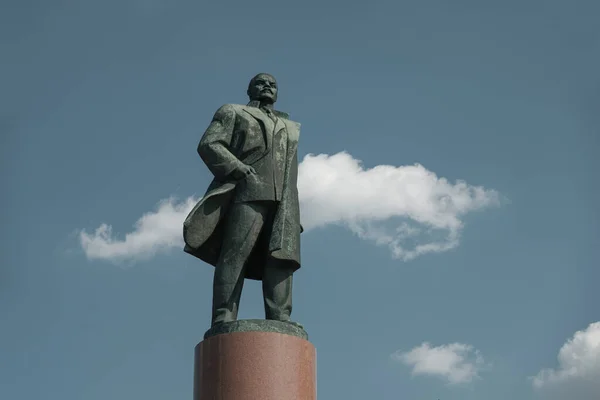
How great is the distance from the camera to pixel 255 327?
10188mm

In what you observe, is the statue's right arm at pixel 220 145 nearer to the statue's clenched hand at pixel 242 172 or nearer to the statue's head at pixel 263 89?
the statue's clenched hand at pixel 242 172

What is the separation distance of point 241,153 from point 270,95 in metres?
1.00

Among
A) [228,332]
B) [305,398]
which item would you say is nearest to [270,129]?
[228,332]

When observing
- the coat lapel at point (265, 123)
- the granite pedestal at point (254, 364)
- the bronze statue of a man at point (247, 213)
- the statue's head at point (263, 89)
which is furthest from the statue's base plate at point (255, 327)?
the statue's head at point (263, 89)

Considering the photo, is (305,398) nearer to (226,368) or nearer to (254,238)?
(226,368)

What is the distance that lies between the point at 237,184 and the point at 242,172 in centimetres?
18

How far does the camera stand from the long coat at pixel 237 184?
36.3ft

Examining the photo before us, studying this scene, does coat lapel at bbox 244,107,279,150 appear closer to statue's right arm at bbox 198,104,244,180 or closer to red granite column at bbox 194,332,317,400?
statue's right arm at bbox 198,104,244,180

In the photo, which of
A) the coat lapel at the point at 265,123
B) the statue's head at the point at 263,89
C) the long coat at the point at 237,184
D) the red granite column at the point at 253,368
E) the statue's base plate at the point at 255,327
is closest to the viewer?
the red granite column at the point at 253,368

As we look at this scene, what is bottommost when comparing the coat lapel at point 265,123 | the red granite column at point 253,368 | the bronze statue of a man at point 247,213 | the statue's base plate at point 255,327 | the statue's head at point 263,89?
the red granite column at point 253,368

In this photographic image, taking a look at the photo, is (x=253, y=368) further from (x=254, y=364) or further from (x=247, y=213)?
(x=247, y=213)

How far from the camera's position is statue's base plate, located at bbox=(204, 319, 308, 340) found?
1016cm

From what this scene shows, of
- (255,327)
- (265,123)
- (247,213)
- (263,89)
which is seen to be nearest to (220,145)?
(265,123)

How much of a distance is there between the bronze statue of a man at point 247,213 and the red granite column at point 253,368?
0.60 metres
